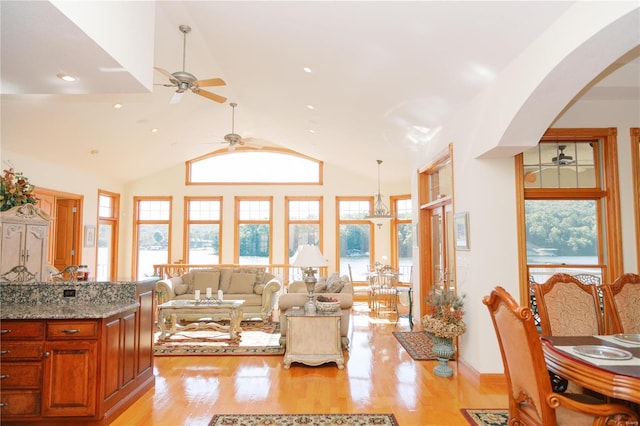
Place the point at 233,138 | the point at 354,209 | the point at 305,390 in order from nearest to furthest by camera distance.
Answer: the point at 305,390
the point at 233,138
the point at 354,209

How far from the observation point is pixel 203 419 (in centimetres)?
318

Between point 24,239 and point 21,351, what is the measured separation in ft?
6.39

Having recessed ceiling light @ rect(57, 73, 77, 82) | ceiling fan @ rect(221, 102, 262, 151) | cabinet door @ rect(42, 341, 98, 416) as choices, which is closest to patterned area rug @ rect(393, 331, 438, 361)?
cabinet door @ rect(42, 341, 98, 416)

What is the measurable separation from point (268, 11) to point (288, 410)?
3437 millimetres

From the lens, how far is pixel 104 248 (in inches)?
377

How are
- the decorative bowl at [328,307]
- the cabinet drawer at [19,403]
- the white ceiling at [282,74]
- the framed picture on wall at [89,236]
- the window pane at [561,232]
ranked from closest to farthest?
the white ceiling at [282,74]
the cabinet drawer at [19,403]
the window pane at [561,232]
the decorative bowl at [328,307]
the framed picture on wall at [89,236]

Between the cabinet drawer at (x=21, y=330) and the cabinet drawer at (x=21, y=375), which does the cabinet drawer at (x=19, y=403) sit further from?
the cabinet drawer at (x=21, y=330)

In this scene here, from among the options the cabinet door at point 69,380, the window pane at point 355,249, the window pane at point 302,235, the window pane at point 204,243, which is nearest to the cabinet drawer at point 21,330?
the cabinet door at point 69,380

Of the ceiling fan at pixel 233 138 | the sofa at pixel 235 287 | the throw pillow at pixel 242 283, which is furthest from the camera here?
the throw pillow at pixel 242 283

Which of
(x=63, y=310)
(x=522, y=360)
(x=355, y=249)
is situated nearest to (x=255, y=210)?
(x=355, y=249)

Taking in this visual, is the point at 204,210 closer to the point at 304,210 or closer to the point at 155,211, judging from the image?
the point at 155,211

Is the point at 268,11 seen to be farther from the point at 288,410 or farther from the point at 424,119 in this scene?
the point at 288,410

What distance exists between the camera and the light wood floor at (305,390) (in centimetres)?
332

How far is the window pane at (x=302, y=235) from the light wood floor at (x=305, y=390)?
17.2ft
